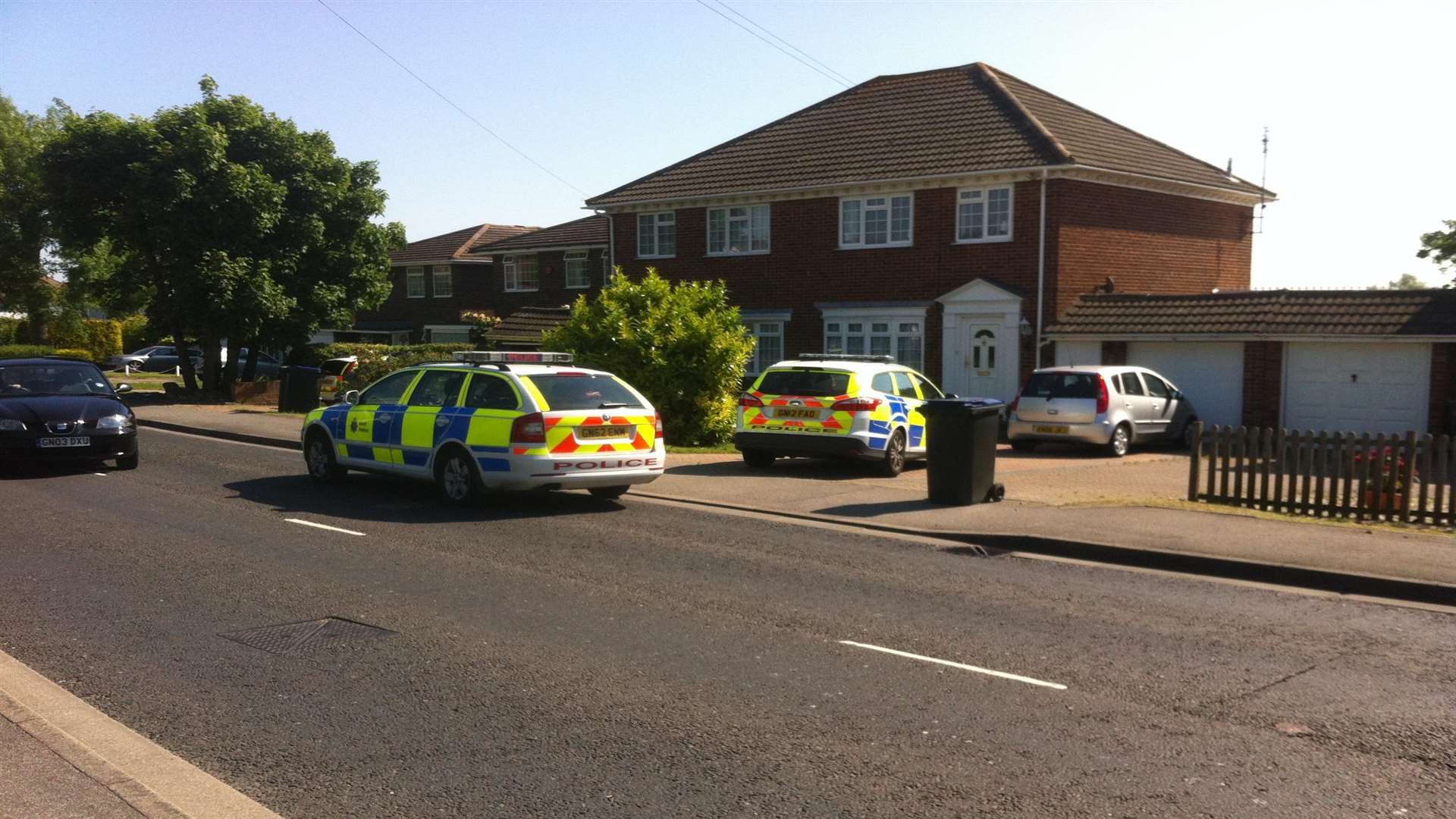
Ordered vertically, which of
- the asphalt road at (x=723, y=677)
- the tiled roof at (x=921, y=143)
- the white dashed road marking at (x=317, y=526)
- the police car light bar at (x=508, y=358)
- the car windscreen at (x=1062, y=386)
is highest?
the tiled roof at (x=921, y=143)

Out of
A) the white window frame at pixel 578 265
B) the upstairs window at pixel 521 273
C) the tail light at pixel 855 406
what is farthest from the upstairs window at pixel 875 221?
the upstairs window at pixel 521 273

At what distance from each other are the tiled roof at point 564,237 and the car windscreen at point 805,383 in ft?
83.2

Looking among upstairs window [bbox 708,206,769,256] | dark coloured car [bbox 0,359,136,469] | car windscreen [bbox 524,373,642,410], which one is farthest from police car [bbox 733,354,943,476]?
upstairs window [bbox 708,206,769,256]

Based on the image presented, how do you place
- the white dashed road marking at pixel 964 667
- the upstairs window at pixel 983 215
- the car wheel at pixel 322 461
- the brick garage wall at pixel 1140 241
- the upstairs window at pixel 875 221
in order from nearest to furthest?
the white dashed road marking at pixel 964 667 < the car wheel at pixel 322 461 < the brick garage wall at pixel 1140 241 < the upstairs window at pixel 983 215 < the upstairs window at pixel 875 221

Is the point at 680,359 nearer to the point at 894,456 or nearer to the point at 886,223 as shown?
the point at 894,456

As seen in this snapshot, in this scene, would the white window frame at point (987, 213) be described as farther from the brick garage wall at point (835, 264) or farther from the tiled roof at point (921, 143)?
the tiled roof at point (921, 143)

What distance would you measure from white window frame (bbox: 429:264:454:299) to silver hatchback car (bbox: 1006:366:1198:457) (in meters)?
32.3

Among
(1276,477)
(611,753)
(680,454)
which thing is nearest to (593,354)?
(680,454)

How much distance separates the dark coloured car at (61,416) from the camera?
14.9 m

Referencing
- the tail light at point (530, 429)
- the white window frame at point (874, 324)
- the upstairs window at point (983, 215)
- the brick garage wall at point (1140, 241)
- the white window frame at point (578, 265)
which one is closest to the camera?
the tail light at point (530, 429)

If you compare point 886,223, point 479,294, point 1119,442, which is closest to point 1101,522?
point 1119,442

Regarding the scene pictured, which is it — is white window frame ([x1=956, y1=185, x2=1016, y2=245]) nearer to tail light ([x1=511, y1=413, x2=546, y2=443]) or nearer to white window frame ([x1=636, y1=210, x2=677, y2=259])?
white window frame ([x1=636, y1=210, x2=677, y2=259])

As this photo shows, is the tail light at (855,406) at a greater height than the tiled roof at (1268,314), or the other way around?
the tiled roof at (1268,314)

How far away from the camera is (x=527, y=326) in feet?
111
